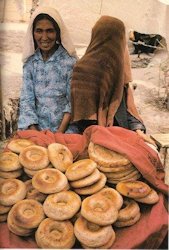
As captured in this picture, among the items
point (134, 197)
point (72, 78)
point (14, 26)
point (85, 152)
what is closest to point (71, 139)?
point (85, 152)

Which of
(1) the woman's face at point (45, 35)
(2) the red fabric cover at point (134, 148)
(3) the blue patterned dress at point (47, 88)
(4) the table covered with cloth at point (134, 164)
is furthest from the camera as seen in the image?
(3) the blue patterned dress at point (47, 88)

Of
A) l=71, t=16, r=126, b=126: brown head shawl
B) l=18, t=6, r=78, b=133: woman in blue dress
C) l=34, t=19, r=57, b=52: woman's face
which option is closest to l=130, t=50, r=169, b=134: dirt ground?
l=71, t=16, r=126, b=126: brown head shawl

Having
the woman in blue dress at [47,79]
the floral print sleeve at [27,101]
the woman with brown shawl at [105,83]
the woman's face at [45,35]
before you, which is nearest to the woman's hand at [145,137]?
the woman with brown shawl at [105,83]

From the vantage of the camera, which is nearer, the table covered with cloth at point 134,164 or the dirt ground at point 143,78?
the table covered with cloth at point 134,164

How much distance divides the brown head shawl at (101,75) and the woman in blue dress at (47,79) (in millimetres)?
84

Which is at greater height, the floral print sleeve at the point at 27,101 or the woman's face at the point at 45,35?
the woman's face at the point at 45,35

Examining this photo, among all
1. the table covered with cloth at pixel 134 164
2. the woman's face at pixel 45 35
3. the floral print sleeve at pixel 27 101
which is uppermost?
the woman's face at pixel 45 35

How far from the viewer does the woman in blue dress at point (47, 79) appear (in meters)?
2.81

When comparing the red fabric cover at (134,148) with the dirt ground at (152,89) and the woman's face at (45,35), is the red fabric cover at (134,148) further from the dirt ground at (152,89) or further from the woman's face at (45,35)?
the woman's face at (45,35)

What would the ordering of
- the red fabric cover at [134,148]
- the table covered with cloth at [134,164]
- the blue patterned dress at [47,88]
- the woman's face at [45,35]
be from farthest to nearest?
the blue patterned dress at [47,88] < the woman's face at [45,35] < the red fabric cover at [134,148] < the table covered with cloth at [134,164]

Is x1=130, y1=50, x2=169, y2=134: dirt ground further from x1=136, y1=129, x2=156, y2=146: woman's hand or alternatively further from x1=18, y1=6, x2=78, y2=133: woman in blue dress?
x1=18, y1=6, x2=78, y2=133: woman in blue dress

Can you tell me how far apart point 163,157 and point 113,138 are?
1.62 feet

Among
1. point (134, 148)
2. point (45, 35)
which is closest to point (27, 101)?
point (45, 35)

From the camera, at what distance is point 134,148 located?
106 inches
